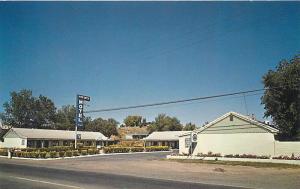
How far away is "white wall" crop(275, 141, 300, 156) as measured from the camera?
34.2 m

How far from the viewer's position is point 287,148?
3516 centimetres

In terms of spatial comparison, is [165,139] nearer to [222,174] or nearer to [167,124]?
[167,124]

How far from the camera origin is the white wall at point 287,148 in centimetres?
3425

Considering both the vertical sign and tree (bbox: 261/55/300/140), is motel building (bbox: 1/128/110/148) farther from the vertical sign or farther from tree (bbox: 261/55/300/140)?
tree (bbox: 261/55/300/140)

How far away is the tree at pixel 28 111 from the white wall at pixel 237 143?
73928mm

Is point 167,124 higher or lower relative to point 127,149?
higher

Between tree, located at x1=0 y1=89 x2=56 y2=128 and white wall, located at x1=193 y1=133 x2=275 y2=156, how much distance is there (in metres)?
73.9

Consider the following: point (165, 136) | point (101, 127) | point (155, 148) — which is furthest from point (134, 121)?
point (155, 148)

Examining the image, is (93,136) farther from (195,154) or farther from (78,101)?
(195,154)

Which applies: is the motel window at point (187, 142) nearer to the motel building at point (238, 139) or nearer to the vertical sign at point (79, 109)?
the motel building at point (238, 139)

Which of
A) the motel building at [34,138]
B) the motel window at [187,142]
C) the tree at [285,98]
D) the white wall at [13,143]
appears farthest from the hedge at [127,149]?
the tree at [285,98]

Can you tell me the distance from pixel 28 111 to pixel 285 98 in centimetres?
8295

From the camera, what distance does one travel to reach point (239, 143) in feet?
129

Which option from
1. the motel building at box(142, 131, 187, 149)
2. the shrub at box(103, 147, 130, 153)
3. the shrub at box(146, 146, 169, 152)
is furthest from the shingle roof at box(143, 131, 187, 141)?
the shrub at box(103, 147, 130, 153)
